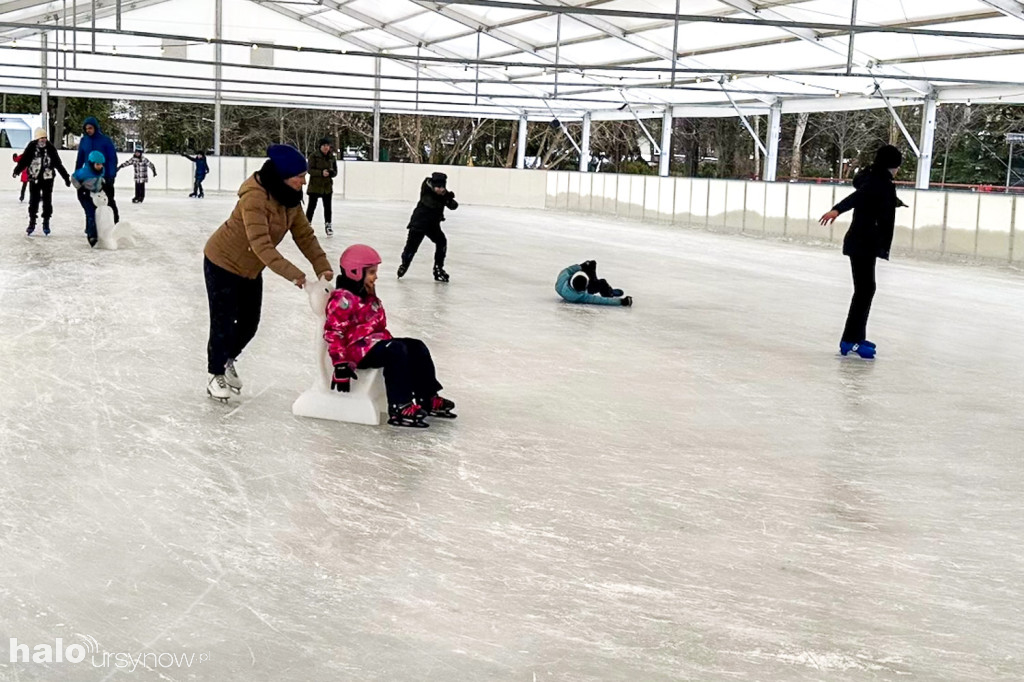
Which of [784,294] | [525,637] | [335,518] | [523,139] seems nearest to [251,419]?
[335,518]

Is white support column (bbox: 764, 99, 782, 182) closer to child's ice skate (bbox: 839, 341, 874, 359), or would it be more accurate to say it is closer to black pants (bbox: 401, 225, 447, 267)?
black pants (bbox: 401, 225, 447, 267)

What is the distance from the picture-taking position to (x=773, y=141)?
84.9 feet

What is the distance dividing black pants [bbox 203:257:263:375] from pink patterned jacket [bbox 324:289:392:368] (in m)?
0.53

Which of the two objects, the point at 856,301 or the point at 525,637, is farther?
the point at 856,301

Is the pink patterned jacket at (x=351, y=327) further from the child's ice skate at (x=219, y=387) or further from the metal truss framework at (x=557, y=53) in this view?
the metal truss framework at (x=557, y=53)

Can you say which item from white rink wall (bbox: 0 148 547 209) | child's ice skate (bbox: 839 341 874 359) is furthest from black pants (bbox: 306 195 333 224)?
A: white rink wall (bbox: 0 148 547 209)

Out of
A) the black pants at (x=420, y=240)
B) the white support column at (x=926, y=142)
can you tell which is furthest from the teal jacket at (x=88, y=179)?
the white support column at (x=926, y=142)

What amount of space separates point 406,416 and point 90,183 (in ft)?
28.8

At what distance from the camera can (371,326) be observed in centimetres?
532

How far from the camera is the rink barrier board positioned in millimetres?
16875

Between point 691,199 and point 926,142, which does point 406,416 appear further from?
point 691,199

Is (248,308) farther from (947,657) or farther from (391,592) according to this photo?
(947,657)

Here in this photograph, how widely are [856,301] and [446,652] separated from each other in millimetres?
5735

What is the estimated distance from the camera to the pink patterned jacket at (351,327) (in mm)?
5242
